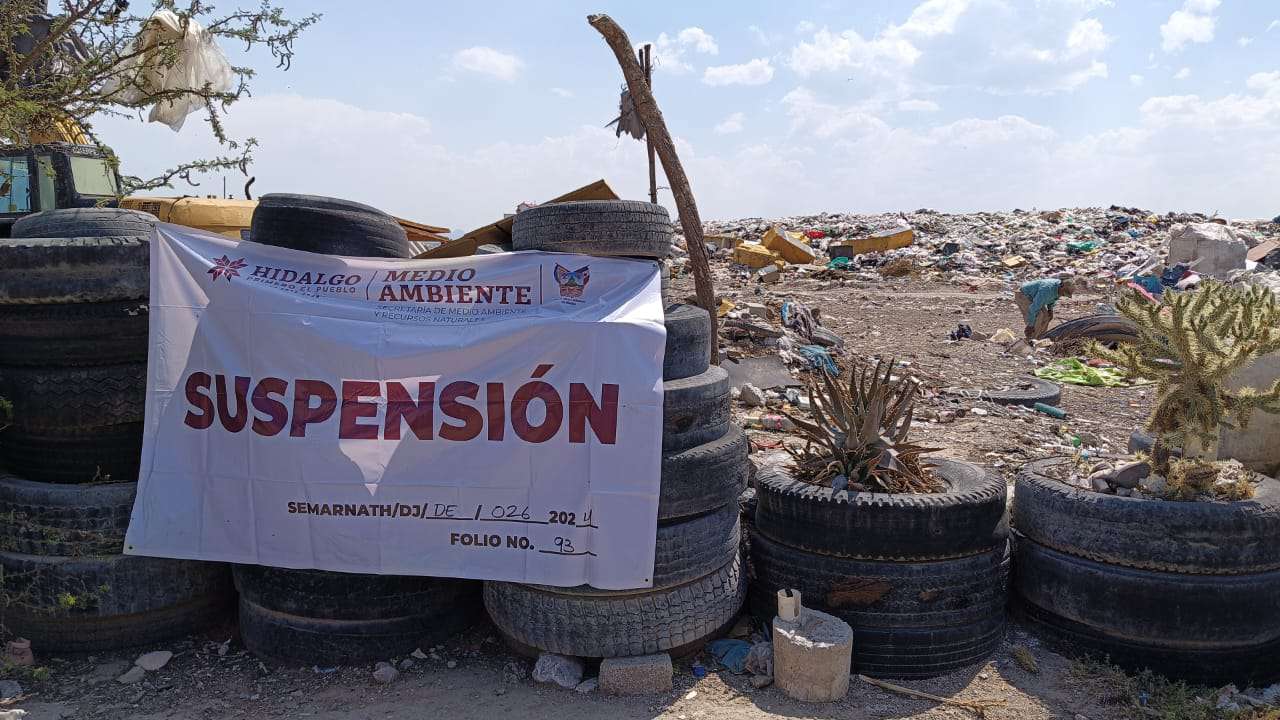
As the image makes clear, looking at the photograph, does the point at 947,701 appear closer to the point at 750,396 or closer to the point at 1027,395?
the point at 750,396

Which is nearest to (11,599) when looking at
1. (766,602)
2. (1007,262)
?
(766,602)

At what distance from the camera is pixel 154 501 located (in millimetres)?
3699

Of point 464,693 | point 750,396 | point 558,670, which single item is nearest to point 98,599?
point 464,693

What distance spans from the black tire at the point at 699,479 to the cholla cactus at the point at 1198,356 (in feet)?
5.54

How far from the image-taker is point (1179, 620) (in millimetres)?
3346

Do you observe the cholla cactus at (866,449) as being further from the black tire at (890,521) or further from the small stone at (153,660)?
the small stone at (153,660)

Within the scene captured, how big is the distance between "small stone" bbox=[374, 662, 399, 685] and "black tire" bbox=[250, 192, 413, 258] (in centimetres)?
184

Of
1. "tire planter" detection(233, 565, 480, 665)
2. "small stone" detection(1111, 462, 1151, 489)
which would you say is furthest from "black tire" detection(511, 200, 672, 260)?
"small stone" detection(1111, 462, 1151, 489)

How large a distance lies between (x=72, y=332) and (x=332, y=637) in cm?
170

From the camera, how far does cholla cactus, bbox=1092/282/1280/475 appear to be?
3.59m

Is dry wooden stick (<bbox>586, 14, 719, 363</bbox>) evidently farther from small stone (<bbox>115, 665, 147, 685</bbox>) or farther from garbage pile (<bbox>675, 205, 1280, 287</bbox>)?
garbage pile (<bbox>675, 205, 1280, 287</bbox>)

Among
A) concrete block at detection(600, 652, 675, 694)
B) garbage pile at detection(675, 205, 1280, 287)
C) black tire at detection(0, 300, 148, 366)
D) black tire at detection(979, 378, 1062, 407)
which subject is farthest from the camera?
garbage pile at detection(675, 205, 1280, 287)

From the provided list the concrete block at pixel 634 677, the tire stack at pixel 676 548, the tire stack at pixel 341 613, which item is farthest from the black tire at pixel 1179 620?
the tire stack at pixel 341 613

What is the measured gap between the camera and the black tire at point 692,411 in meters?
3.55
